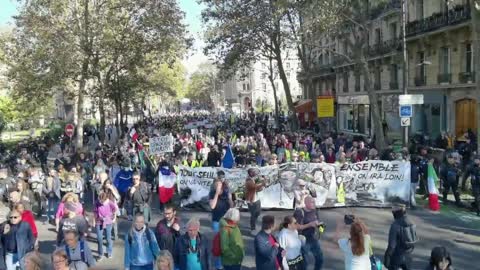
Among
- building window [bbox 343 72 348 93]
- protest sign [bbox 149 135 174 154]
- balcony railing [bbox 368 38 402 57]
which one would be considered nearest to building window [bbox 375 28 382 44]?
balcony railing [bbox 368 38 402 57]

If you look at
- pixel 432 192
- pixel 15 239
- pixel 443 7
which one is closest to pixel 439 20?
pixel 443 7

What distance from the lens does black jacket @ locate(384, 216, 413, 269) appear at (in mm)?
7047

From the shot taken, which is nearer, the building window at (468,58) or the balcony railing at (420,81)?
the building window at (468,58)

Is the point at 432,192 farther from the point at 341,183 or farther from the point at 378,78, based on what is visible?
the point at 378,78

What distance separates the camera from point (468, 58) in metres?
27.7

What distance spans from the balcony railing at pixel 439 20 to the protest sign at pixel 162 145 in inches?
682

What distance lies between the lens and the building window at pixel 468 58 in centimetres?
2731

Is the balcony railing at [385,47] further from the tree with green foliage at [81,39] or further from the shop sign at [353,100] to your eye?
the tree with green foliage at [81,39]

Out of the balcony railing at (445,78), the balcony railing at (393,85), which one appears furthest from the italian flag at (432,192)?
the balcony railing at (393,85)

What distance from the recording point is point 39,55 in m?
26.9

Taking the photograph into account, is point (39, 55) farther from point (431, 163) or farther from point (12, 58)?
point (431, 163)

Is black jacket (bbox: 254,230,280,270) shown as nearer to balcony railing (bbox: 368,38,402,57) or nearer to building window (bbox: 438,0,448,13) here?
building window (bbox: 438,0,448,13)

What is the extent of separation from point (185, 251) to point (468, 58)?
2505 centimetres

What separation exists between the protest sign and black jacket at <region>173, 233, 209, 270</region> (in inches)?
400
